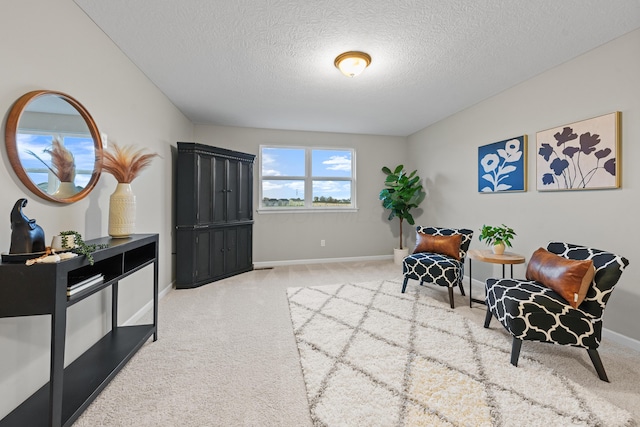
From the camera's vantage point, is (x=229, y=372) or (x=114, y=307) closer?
(x=229, y=372)

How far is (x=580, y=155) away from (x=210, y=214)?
414 centimetres

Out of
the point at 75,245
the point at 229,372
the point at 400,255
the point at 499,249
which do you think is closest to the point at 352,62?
the point at 499,249

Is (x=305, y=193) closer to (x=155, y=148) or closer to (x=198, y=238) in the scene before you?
(x=198, y=238)

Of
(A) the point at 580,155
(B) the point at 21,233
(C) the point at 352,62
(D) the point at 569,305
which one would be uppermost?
(C) the point at 352,62

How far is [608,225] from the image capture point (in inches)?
87.7

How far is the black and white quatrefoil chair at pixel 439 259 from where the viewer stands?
286 centimetres

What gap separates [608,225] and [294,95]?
3340mm

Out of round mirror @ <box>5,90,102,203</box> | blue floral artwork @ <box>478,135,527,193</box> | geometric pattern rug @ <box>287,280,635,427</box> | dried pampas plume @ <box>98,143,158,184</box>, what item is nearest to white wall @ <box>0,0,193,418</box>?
round mirror @ <box>5,90,102,203</box>

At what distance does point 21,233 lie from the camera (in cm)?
124

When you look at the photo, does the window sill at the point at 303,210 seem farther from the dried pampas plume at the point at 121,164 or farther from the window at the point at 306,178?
the dried pampas plume at the point at 121,164

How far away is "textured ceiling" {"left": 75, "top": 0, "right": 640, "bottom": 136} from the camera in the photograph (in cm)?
183

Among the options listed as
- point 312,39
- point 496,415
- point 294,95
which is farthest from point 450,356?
point 294,95

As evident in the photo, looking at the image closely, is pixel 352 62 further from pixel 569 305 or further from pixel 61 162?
pixel 569 305

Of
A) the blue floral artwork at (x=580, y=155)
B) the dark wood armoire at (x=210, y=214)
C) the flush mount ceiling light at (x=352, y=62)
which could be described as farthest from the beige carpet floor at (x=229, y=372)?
the flush mount ceiling light at (x=352, y=62)
